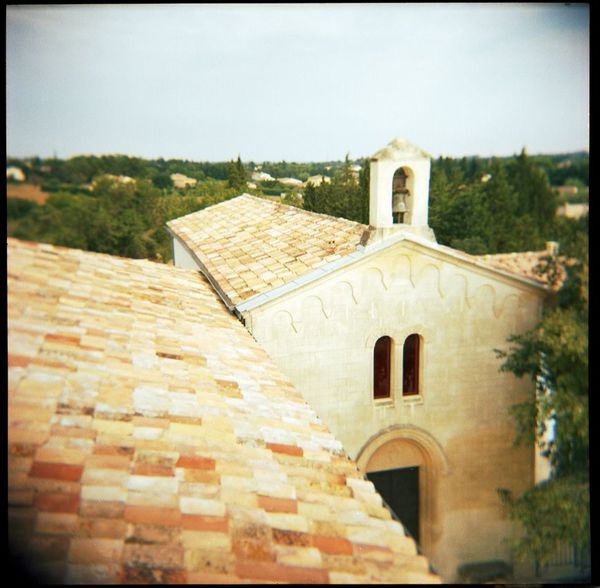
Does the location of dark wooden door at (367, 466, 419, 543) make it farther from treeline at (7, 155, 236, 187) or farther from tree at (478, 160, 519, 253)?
treeline at (7, 155, 236, 187)

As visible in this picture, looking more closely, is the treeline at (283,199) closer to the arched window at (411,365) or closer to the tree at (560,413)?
the tree at (560,413)

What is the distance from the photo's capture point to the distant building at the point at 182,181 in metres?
4.43

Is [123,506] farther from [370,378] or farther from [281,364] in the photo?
[370,378]

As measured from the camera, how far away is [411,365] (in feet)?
19.5

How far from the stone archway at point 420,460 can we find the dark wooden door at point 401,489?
0.08 m

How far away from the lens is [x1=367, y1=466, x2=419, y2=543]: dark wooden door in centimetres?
622

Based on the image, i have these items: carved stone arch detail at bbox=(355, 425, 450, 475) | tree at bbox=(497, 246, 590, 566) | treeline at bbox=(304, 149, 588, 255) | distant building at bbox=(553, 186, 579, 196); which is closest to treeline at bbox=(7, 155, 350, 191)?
treeline at bbox=(304, 149, 588, 255)

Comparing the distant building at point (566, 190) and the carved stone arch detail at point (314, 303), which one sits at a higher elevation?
the distant building at point (566, 190)

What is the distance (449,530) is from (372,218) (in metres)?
3.38

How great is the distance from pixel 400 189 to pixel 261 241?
2.19 meters

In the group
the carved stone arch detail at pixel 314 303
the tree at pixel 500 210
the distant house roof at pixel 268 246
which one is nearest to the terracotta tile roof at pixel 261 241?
the distant house roof at pixel 268 246

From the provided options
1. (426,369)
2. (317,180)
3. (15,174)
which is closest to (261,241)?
(317,180)

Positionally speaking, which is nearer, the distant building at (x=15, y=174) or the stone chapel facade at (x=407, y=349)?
the distant building at (x=15, y=174)

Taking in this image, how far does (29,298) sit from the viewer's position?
11.6ft
